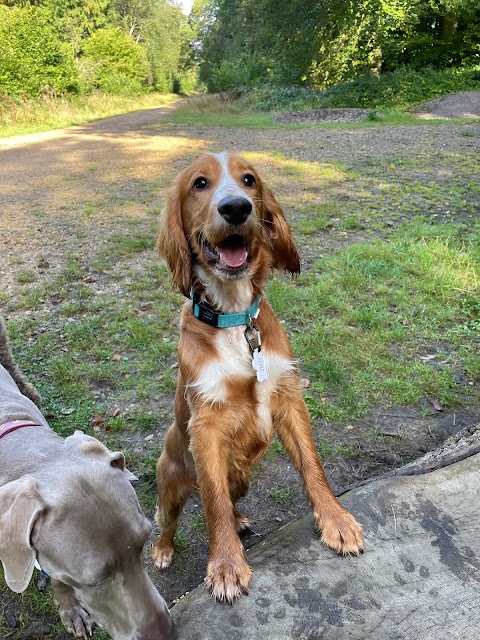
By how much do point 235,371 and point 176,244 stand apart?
0.84 m

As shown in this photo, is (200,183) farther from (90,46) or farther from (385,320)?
(90,46)

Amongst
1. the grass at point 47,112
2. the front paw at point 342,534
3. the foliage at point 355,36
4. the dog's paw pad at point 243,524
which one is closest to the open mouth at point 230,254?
the front paw at point 342,534

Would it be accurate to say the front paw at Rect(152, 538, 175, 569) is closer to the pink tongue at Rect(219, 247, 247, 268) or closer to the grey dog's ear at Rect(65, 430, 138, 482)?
the grey dog's ear at Rect(65, 430, 138, 482)

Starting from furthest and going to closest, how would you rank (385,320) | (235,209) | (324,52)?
1. (324,52)
2. (385,320)
3. (235,209)

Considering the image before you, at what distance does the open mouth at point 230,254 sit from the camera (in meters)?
2.55

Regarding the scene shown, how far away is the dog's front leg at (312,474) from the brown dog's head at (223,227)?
709 mm

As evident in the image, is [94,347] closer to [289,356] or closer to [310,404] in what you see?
[310,404]

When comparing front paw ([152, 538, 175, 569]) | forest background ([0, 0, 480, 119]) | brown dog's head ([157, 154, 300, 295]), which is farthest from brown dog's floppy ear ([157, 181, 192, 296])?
forest background ([0, 0, 480, 119])

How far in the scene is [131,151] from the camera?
1367 centimetres

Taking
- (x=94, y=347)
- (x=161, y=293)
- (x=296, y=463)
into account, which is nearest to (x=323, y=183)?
(x=161, y=293)

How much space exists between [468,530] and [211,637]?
106 cm

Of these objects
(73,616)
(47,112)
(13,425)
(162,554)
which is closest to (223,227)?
(13,425)

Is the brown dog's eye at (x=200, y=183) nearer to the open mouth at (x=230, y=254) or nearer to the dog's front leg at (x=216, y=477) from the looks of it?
the open mouth at (x=230, y=254)

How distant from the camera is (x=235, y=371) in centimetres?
242
